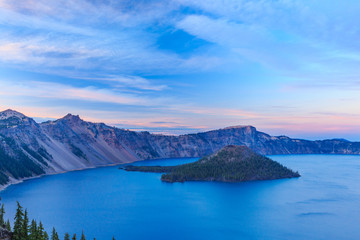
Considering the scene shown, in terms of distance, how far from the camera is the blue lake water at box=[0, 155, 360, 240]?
273 feet

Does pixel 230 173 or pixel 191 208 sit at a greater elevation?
pixel 230 173

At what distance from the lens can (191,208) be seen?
4387 inches

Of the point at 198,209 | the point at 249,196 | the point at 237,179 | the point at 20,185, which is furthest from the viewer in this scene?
the point at 237,179

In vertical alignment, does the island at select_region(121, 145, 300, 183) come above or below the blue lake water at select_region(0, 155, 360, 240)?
above

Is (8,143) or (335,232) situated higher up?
(8,143)

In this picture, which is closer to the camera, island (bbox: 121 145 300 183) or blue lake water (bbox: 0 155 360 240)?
blue lake water (bbox: 0 155 360 240)

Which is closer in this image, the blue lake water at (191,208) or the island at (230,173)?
the blue lake water at (191,208)

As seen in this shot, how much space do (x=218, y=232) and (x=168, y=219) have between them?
19.0 m

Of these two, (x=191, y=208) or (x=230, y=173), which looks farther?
(x=230, y=173)

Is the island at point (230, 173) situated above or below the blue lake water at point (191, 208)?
above

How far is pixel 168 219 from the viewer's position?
9581 cm

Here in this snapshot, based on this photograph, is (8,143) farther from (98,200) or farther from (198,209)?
(198,209)

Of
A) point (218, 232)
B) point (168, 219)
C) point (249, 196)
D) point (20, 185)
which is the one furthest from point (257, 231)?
point (20, 185)

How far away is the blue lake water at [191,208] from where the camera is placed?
273 feet
